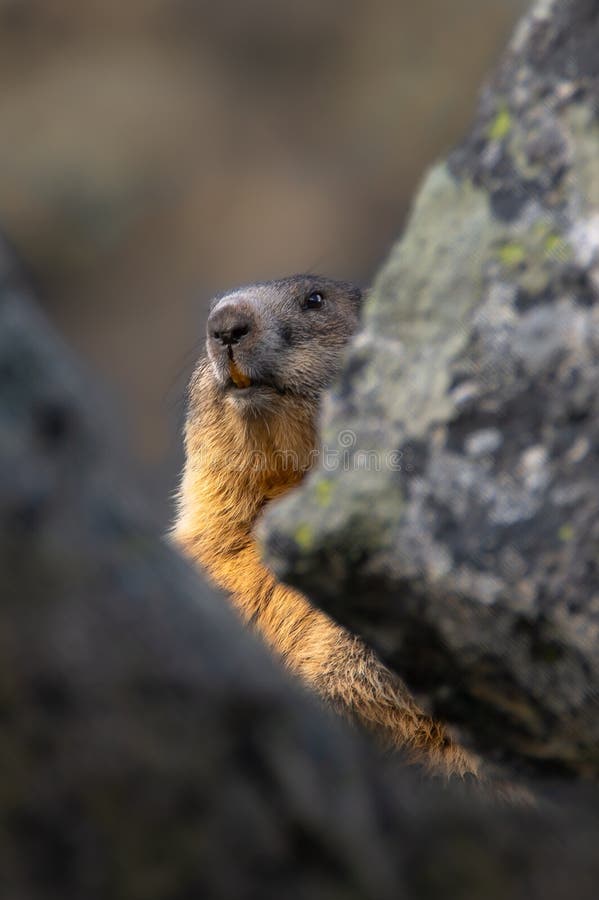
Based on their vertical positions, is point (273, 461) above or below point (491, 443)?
below

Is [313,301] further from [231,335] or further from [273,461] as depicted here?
[273,461]

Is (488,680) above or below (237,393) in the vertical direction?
above

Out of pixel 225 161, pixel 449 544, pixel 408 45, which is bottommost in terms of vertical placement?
pixel 225 161

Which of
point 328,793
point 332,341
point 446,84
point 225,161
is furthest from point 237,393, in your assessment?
point 446,84

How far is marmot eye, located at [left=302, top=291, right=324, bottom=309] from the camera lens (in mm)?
5730

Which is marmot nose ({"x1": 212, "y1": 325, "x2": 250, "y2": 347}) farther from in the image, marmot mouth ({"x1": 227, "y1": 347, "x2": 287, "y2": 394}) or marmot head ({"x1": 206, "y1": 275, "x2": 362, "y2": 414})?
marmot mouth ({"x1": 227, "y1": 347, "x2": 287, "y2": 394})

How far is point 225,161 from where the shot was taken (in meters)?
17.2

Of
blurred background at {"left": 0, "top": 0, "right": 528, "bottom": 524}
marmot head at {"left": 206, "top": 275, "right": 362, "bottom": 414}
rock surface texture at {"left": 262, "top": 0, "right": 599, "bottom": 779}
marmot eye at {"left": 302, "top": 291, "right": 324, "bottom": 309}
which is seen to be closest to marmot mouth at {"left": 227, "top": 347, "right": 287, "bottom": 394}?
marmot head at {"left": 206, "top": 275, "right": 362, "bottom": 414}

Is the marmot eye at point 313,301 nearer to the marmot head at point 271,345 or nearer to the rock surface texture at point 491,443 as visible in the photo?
the marmot head at point 271,345

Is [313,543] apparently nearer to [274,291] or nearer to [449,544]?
[449,544]

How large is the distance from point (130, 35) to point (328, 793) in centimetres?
1767

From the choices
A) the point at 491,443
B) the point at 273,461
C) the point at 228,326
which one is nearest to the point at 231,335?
the point at 228,326

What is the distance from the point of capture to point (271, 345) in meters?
5.25

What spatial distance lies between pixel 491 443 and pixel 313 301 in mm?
3391
